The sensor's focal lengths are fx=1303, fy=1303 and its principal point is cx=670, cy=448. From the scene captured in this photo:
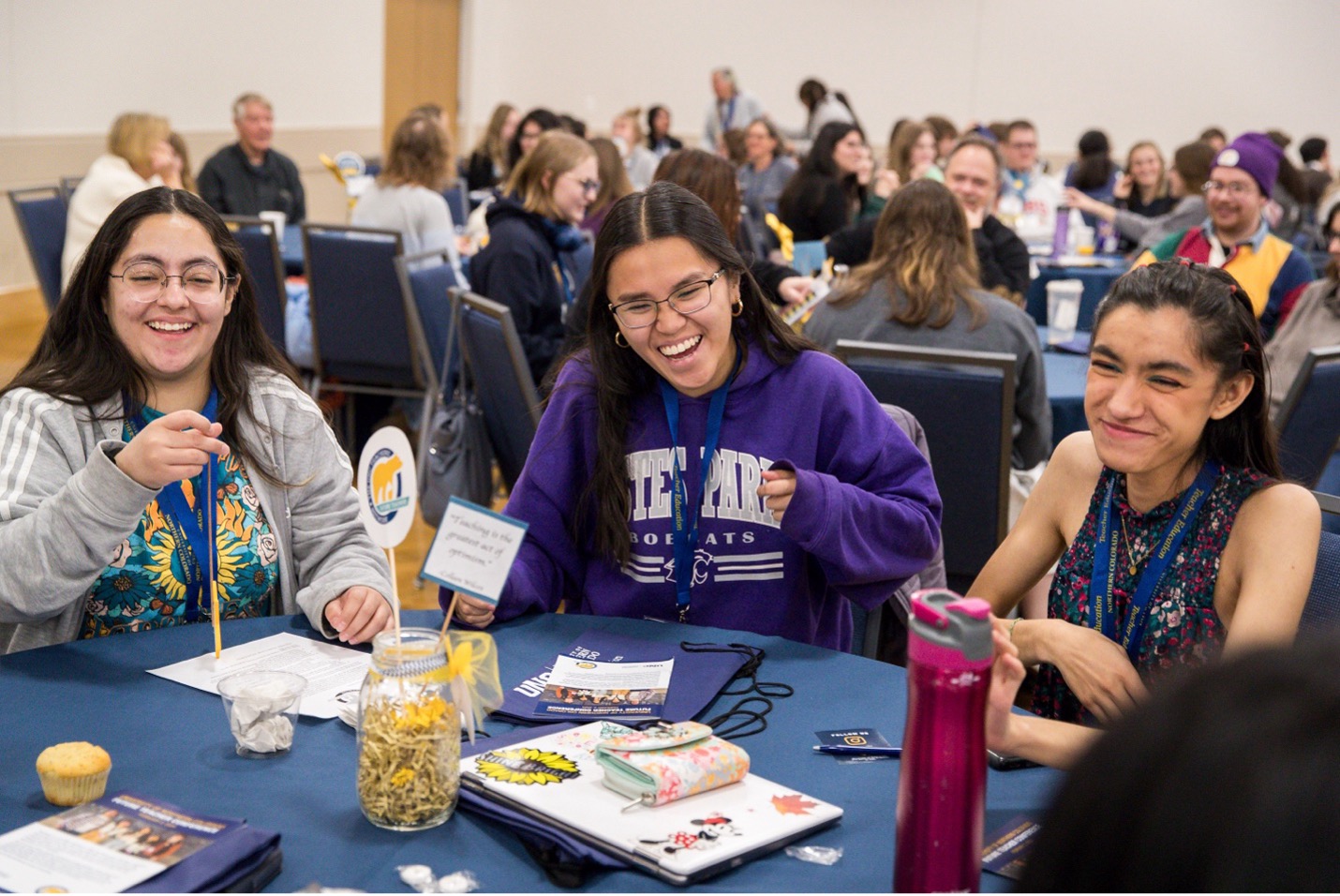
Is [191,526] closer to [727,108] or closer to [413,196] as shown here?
[413,196]

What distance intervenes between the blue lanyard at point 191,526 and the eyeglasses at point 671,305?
669mm

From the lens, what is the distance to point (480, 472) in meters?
3.82

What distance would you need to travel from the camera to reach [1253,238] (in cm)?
477

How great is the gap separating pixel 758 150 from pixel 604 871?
859cm

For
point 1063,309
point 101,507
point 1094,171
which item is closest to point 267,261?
point 1063,309

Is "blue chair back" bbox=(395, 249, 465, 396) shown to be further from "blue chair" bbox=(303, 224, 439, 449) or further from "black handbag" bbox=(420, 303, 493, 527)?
"blue chair" bbox=(303, 224, 439, 449)

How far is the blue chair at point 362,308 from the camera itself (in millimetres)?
4945

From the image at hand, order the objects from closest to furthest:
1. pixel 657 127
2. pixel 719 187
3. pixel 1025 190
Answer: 1. pixel 719 187
2. pixel 1025 190
3. pixel 657 127

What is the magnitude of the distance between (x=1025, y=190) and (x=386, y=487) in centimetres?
838

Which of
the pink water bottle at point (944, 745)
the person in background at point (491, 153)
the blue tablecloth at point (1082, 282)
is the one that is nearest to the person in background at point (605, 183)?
the blue tablecloth at point (1082, 282)

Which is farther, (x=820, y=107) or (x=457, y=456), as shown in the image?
(x=820, y=107)

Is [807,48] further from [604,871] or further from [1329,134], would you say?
[604,871]

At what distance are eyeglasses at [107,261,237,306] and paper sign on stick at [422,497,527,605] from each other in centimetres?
81

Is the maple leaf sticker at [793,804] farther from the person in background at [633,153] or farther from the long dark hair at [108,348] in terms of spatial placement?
the person in background at [633,153]
